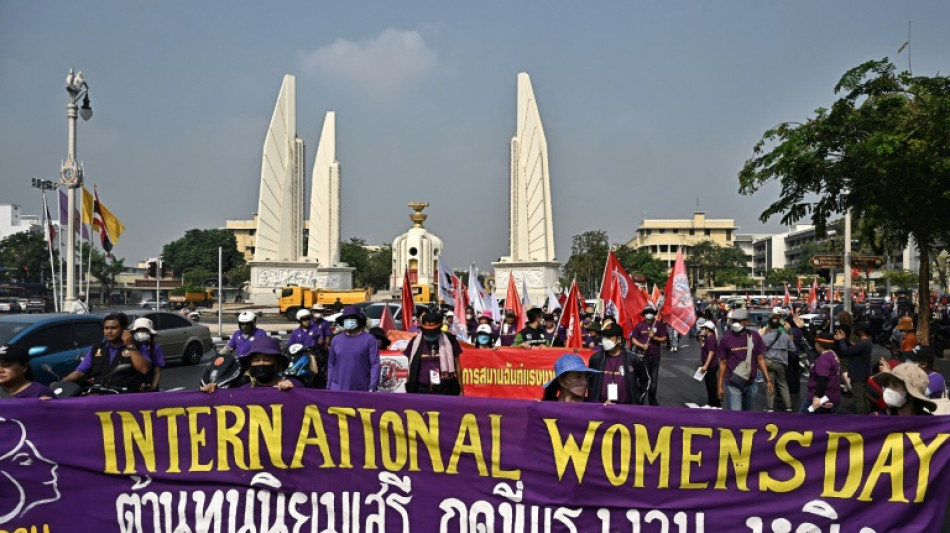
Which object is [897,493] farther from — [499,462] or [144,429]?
[144,429]

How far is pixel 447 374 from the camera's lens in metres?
7.35

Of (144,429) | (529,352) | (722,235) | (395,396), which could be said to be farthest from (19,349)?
(722,235)

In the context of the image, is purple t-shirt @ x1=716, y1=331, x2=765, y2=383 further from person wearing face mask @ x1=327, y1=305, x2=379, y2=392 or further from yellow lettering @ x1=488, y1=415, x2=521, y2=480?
yellow lettering @ x1=488, y1=415, x2=521, y2=480

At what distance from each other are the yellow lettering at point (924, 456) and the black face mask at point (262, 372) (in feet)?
12.2

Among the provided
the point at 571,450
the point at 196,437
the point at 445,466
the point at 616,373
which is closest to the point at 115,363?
the point at 196,437

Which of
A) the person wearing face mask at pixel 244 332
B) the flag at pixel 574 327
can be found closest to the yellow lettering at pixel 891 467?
the person wearing face mask at pixel 244 332

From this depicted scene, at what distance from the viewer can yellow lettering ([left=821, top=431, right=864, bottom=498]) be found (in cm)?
434

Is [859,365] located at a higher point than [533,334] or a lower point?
lower

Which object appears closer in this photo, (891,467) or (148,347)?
(891,467)

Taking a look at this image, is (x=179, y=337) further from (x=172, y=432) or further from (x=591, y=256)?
(x=591, y=256)

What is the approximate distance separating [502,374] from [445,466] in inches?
275

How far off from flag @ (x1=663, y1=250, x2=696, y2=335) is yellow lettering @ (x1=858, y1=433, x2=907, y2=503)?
800 centimetres

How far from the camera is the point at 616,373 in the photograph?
657 centimetres

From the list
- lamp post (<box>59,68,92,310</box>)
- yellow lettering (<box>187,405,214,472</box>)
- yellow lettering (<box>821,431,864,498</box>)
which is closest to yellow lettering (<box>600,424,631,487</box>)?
yellow lettering (<box>821,431,864,498</box>)
